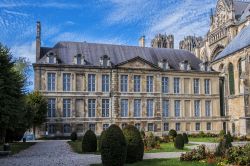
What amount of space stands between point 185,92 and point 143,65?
24.0ft

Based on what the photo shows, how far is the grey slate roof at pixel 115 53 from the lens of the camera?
4644 cm

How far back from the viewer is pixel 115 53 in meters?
49.1

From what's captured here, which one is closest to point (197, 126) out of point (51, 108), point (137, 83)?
point (137, 83)

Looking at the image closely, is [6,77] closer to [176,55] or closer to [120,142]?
[120,142]

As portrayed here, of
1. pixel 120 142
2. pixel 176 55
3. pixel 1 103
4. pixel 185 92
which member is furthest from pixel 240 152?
pixel 176 55

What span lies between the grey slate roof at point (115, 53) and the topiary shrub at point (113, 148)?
30812 mm

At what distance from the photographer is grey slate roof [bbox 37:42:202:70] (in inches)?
1828

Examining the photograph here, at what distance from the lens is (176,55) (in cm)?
5278

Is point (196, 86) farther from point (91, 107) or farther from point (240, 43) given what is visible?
point (91, 107)

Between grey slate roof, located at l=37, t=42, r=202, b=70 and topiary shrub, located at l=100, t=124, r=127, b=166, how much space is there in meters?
30.8

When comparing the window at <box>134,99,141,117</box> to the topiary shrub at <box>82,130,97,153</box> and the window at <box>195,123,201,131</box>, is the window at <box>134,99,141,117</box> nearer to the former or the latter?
the window at <box>195,123,201,131</box>

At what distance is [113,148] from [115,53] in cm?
3480

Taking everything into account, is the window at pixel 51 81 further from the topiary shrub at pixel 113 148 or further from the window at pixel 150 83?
the topiary shrub at pixel 113 148

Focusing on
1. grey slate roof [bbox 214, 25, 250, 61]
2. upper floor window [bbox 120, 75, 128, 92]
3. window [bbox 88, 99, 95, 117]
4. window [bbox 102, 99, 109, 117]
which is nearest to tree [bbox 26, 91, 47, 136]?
window [bbox 88, 99, 95, 117]
